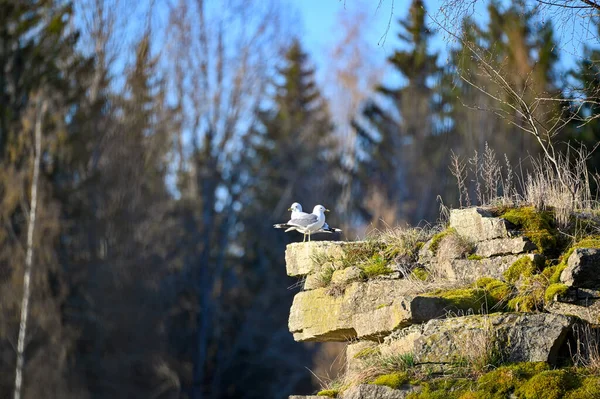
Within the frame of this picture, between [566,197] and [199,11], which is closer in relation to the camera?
[566,197]

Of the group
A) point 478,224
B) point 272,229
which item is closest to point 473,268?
point 478,224

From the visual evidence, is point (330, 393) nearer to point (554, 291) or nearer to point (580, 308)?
point (554, 291)

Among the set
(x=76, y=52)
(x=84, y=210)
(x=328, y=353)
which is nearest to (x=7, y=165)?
(x=84, y=210)

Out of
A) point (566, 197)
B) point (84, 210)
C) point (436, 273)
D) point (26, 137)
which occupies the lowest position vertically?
point (436, 273)

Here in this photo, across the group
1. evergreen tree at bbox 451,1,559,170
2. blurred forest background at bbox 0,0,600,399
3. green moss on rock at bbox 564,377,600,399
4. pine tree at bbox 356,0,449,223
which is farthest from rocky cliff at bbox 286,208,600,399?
pine tree at bbox 356,0,449,223

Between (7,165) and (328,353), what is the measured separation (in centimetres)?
1038

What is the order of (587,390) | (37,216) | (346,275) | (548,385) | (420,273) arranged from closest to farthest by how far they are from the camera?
(587,390) → (548,385) → (420,273) → (346,275) → (37,216)

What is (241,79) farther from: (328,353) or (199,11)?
(328,353)

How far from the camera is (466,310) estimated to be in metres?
6.54

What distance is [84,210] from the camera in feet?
78.9

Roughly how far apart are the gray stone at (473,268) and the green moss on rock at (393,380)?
4.11 ft

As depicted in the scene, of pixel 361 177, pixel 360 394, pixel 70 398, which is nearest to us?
pixel 360 394

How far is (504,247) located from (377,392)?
5.45 ft

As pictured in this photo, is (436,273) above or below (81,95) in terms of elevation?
below
